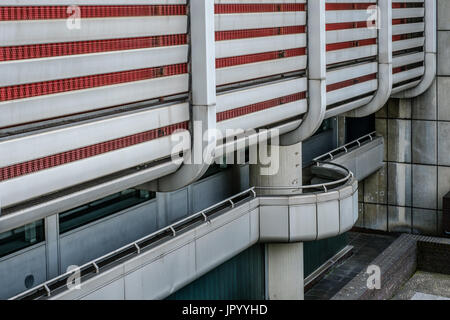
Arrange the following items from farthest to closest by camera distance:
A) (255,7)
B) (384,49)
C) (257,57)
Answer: (384,49) < (257,57) < (255,7)

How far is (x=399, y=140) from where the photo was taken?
29.6 m

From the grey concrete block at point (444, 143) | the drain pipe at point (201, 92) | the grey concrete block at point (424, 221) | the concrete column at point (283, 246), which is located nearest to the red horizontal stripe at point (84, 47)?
the drain pipe at point (201, 92)

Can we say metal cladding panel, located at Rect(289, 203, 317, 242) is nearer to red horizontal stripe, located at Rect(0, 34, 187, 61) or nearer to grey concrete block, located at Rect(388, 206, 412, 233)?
red horizontal stripe, located at Rect(0, 34, 187, 61)

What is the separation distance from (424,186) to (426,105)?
302 cm

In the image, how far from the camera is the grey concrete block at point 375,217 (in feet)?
99.6

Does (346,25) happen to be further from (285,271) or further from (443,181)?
(443,181)

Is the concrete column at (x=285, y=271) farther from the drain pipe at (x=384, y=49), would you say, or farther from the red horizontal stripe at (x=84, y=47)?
the red horizontal stripe at (x=84, y=47)

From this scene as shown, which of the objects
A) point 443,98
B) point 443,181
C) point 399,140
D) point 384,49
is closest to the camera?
point 384,49

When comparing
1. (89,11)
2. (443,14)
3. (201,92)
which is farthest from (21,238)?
(443,14)

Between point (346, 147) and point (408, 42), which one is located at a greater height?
point (408, 42)

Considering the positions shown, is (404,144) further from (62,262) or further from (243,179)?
(62,262)

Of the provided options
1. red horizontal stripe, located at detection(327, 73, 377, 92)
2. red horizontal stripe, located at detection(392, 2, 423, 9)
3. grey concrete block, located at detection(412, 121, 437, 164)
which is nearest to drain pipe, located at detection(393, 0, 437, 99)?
red horizontal stripe, located at detection(392, 2, 423, 9)

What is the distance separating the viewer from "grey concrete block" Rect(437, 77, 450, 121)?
93.0ft

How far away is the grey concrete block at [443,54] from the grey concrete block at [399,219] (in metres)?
5.35
